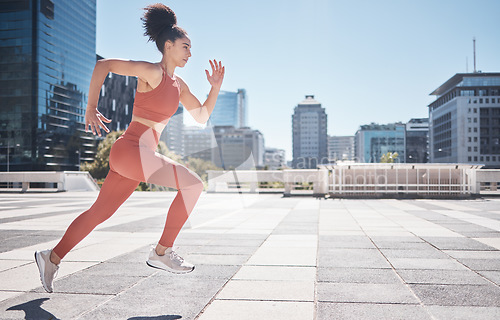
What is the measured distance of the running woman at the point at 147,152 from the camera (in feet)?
9.64

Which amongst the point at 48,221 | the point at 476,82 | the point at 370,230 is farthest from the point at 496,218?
the point at 476,82

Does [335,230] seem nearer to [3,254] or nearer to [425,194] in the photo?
[3,254]

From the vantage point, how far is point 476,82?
102 meters

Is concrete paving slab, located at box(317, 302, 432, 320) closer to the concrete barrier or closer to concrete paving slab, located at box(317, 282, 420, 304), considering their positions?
concrete paving slab, located at box(317, 282, 420, 304)

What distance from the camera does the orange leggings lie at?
293 centimetres

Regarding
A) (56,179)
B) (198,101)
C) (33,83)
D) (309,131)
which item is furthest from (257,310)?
(309,131)

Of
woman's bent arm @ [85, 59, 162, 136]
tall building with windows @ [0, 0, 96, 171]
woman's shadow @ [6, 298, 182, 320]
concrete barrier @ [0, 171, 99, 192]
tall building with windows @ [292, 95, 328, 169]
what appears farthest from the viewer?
tall building with windows @ [292, 95, 328, 169]

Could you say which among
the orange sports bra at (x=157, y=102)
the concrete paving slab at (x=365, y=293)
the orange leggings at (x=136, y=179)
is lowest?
the concrete paving slab at (x=365, y=293)

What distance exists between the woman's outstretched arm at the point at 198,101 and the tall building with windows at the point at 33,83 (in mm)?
81716

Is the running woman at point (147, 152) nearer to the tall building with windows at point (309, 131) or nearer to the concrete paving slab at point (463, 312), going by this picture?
the concrete paving slab at point (463, 312)

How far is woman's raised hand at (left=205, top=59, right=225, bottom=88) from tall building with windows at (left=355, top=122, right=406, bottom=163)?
169m

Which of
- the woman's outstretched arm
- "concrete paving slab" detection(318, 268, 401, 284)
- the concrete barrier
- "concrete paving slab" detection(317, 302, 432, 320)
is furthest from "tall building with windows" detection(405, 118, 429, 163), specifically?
"concrete paving slab" detection(317, 302, 432, 320)

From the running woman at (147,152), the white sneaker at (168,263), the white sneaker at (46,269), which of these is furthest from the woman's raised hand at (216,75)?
the white sneaker at (46,269)

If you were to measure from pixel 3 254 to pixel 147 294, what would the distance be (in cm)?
267
